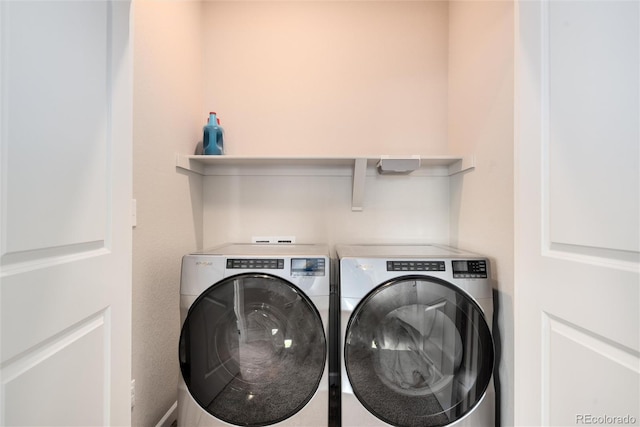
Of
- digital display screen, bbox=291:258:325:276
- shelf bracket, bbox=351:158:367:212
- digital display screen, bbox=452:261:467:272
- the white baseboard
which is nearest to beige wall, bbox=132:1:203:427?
the white baseboard


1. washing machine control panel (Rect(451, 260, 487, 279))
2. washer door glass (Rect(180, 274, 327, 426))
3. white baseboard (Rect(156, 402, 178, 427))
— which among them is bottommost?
white baseboard (Rect(156, 402, 178, 427))

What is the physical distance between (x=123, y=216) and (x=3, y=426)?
0.56 metres

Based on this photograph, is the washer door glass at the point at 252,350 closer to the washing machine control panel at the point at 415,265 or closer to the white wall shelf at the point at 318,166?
the washing machine control panel at the point at 415,265

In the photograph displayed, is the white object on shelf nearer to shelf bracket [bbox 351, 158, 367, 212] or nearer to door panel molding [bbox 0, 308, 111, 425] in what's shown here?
shelf bracket [bbox 351, 158, 367, 212]

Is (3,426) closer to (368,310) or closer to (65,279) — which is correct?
(65,279)

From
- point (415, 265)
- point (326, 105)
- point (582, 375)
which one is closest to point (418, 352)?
point (415, 265)

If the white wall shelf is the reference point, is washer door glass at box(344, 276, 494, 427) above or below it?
below

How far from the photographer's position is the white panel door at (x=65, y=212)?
0.57 m

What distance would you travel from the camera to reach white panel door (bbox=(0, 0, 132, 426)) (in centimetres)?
57

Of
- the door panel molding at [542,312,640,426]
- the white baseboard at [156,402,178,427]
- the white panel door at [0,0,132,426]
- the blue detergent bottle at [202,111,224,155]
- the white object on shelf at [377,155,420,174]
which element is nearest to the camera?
the white panel door at [0,0,132,426]

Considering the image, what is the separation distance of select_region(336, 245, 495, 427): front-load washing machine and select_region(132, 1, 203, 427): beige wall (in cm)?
90

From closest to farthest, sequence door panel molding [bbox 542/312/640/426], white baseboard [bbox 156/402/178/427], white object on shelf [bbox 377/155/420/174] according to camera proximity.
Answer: door panel molding [bbox 542/312/640/426], white baseboard [bbox 156/402/178/427], white object on shelf [bbox 377/155/420/174]

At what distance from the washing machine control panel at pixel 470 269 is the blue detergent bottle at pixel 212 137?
1.47m

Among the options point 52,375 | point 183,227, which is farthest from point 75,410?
point 183,227
